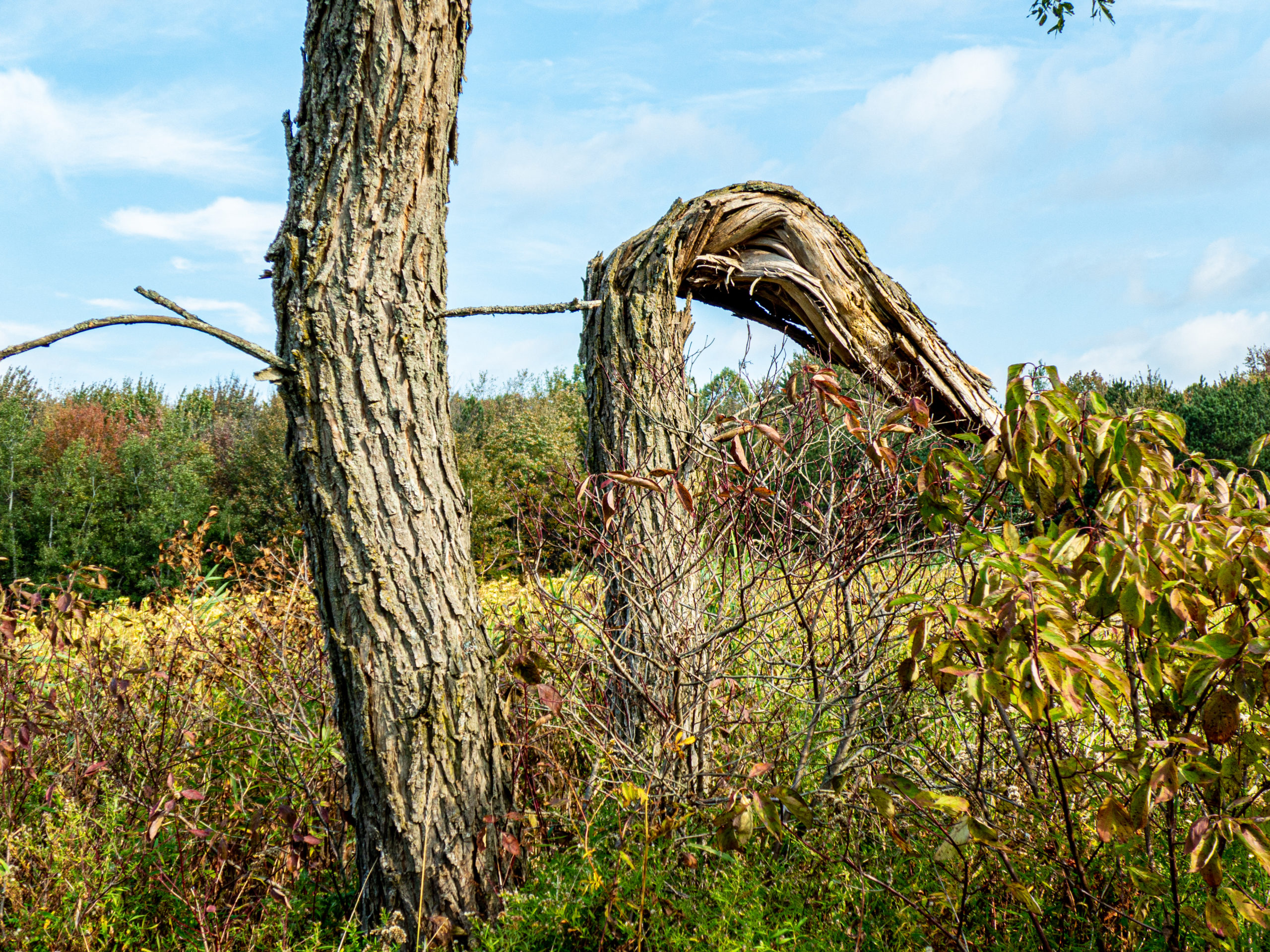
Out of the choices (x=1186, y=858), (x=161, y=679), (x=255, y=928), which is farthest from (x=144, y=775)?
(x=1186, y=858)

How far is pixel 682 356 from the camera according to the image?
4246mm

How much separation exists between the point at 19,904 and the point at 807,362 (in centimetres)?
388

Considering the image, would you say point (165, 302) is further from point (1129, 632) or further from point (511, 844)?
point (1129, 632)

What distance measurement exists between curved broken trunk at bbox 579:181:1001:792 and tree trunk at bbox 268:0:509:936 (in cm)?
61

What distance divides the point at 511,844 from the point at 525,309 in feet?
5.68

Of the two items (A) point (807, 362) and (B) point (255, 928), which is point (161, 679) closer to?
(B) point (255, 928)

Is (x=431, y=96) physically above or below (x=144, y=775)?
above

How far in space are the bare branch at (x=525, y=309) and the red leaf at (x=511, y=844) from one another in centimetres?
168

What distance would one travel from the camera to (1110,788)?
237 cm

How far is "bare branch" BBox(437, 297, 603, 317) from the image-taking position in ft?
9.53

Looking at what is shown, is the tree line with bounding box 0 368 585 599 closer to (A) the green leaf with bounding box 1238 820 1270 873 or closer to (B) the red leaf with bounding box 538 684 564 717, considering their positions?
(B) the red leaf with bounding box 538 684 564 717

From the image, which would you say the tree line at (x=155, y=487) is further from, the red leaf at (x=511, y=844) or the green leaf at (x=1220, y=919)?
the green leaf at (x=1220, y=919)

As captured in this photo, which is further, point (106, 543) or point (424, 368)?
point (106, 543)

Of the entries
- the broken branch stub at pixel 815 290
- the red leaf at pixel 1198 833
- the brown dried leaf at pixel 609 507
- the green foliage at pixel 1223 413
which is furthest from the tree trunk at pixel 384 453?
the green foliage at pixel 1223 413
